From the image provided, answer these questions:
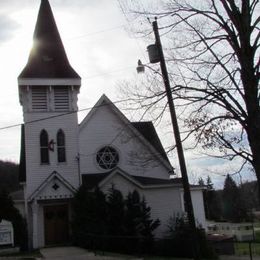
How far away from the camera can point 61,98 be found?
32.5m

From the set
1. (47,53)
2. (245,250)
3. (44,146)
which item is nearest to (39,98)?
(44,146)

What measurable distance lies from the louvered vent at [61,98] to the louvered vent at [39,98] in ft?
2.14

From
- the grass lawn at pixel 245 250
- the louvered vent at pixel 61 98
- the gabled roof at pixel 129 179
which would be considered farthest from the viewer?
the louvered vent at pixel 61 98

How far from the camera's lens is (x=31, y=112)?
31656 millimetres

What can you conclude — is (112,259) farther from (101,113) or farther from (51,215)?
(101,113)

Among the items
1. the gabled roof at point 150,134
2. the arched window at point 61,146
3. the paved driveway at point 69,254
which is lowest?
the paved driveway at point 69,254

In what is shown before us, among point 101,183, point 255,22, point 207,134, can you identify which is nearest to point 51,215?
point 101,183

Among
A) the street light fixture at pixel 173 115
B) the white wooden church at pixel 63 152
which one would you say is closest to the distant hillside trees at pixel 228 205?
the white wooden church at pixel 63 152

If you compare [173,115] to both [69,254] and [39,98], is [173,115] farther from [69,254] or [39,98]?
[39,98]

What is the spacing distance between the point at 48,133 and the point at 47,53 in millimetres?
5424

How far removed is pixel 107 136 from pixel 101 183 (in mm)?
4148

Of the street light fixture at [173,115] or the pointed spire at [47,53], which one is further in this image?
the pointed spire at [47,53]

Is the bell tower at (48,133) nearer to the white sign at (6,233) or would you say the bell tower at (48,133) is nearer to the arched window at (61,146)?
the arched window at (61,146)

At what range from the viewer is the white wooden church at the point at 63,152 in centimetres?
3041
